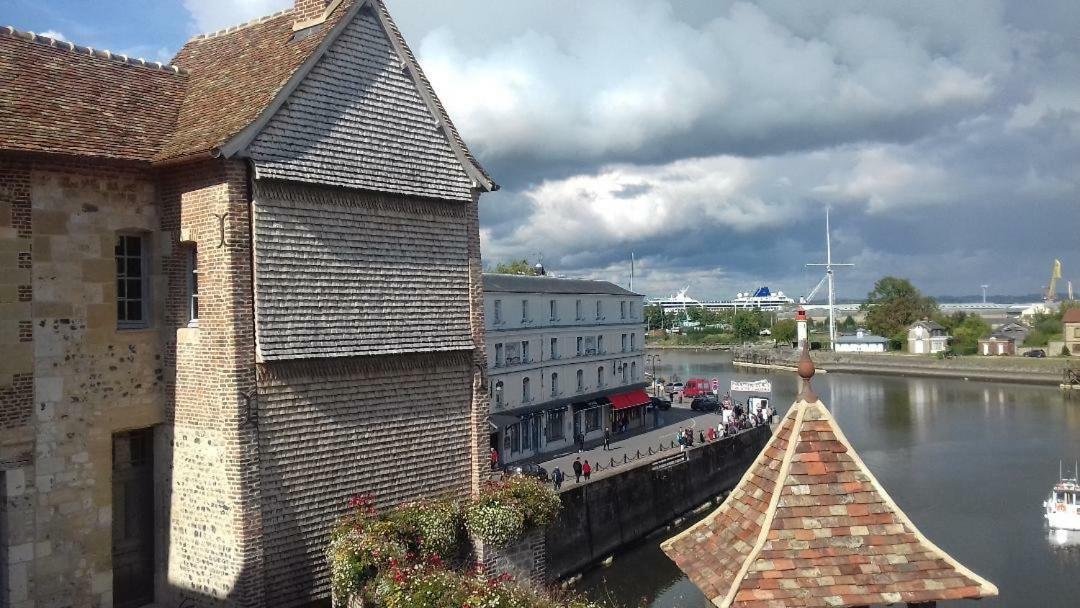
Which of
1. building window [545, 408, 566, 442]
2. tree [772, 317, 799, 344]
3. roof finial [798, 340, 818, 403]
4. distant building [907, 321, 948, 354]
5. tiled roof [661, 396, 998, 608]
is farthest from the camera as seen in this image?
tree [772, 317, 799, 344]

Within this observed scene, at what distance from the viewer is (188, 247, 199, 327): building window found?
14.0m

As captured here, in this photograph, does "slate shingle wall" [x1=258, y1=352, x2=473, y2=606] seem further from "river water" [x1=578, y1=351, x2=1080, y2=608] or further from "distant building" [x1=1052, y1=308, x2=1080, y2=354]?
"distant building" [x1=1052, y1=308, x2=1080, y2=354]

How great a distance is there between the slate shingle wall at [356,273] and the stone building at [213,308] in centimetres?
4

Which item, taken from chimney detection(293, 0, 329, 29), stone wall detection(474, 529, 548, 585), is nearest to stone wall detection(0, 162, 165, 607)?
chimney detection(293, 0, 329, 29)

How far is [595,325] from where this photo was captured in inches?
1722

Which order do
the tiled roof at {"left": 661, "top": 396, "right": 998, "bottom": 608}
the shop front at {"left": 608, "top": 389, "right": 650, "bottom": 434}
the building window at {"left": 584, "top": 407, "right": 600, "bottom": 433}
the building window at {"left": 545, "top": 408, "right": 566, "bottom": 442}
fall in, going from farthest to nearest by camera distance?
the shop front at {"left": 608, "top": 389, "right": 650, "bottom": 434}
the building window at {"left": 584, "top": 407, "right": 600, "bottom": 433}
the building window at {"left": 545, "top": 408, "right": 566, "bottom": 442}
the tiled roof at {"left": 661, "top": 396, "right": 998, "bottom": 608}

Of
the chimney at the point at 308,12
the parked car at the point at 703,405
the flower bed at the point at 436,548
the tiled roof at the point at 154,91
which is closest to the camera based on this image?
the flower bed at the point at 436,548

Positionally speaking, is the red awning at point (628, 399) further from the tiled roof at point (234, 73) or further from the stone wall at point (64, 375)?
the stone wall at point (64, 375)

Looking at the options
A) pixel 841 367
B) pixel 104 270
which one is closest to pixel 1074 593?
pixel 104 270

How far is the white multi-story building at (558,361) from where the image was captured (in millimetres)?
35875

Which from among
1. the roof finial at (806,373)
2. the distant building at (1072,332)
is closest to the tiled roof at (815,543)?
the roof finial at (806,373)

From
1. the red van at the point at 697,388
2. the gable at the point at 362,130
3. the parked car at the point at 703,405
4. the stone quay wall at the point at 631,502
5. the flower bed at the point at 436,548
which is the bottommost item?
the stone quay wall at the point at 631,502

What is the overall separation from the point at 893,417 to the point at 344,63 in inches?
2160

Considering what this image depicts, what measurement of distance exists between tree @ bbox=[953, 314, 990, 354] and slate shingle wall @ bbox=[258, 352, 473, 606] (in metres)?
118
